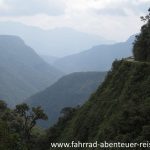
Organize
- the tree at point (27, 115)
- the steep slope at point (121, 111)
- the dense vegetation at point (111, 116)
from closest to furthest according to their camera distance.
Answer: the dense vegetation at point (111, 116), the steep slope at point (121, 111), the tree at point (27, 115)

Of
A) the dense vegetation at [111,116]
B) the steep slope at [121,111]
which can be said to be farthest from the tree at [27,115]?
the steep slope at [121,111]

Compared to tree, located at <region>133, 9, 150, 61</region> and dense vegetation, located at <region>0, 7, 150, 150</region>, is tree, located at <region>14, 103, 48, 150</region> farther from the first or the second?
tree, located at <region>133, 9, 150, 61</region>

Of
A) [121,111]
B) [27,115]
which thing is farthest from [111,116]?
[27,115]

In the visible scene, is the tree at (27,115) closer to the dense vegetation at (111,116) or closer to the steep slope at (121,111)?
the dense vegetation at (111,116)

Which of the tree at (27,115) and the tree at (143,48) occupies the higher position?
the tree at (143,48)

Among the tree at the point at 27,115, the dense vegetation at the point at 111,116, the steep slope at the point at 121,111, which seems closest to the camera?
the dense vegetation at the point at 111,116

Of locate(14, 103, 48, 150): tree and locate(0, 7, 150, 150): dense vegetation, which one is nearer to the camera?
locate(0, 7, 150, 150): dense vegetation

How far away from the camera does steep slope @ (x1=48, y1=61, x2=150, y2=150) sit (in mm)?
35344

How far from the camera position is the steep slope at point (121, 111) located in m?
35.3

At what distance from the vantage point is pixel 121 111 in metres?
41.3

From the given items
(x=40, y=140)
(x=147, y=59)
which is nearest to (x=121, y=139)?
(x=147, y=59)

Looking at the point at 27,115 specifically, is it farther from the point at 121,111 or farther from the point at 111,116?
the point at 121,111

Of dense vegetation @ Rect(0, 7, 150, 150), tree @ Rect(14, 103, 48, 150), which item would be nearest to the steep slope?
dense vegetation @ Rect(0, 7, 150, 150)

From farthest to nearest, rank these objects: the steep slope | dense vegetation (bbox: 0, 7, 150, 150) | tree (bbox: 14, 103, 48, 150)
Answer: tree (bbox: 14, 103, 48, 150) → the steep slope → dense vegetation (bbox: 0, 7, 150, 150)
